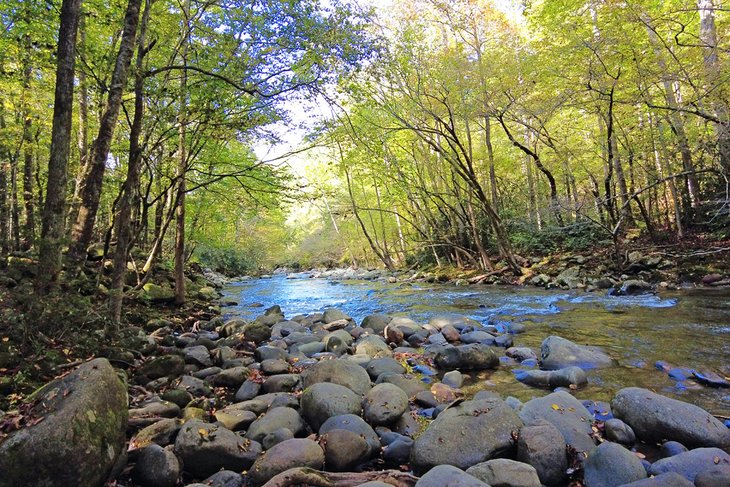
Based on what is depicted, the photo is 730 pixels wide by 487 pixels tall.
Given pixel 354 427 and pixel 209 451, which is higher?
pixel 209 451

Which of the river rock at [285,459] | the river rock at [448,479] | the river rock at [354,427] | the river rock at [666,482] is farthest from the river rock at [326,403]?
the river rock at [666,482]

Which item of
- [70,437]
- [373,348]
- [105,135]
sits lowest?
[373,348]

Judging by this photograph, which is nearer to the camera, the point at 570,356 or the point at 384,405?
the point at 384,405

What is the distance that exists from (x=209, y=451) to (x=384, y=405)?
1.53m

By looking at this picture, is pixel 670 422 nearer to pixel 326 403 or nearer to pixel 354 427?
pixel 354 427

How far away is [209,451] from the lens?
9.25 ft

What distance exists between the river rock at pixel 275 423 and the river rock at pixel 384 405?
0.61 m

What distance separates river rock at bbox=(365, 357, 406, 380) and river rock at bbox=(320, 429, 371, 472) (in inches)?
72.5

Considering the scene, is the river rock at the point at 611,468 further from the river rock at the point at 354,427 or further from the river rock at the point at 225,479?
the river rock at the point at 225,479

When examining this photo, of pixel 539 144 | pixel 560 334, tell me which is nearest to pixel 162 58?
pixel 560 334

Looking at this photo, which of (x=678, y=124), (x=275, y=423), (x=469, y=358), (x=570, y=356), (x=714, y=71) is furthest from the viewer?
(x=678, y=124)

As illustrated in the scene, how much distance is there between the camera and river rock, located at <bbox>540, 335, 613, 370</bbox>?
480cm

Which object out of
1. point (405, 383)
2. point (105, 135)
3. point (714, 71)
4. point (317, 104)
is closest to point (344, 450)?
point (405, 383)

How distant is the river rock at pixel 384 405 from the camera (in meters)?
3.53
